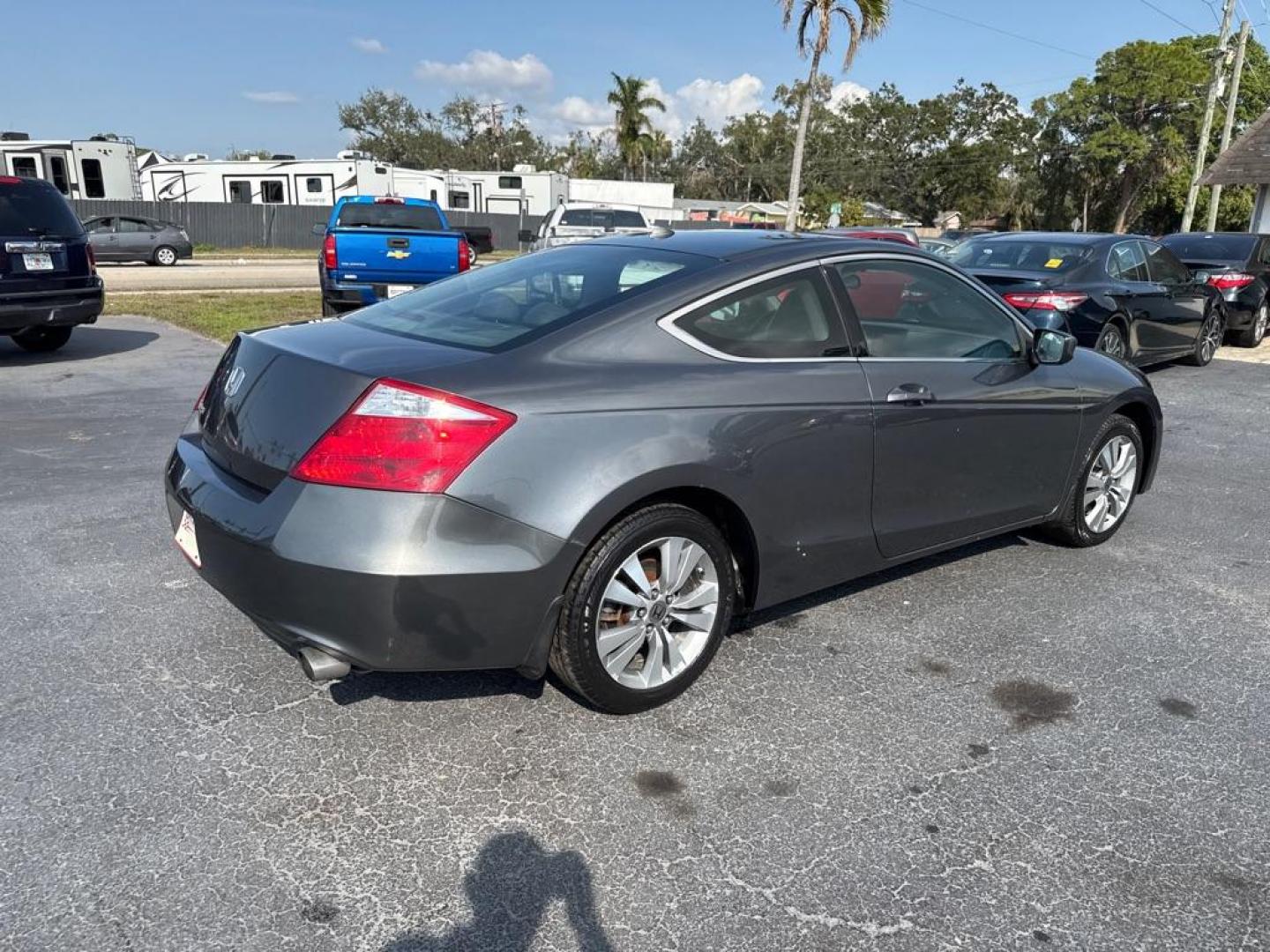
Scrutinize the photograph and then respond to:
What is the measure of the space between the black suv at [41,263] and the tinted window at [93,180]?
2263cm

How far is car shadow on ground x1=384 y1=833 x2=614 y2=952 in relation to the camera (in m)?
2.14

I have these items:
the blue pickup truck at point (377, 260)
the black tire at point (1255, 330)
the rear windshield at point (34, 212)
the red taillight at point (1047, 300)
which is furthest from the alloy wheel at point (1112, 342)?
the rear windshield at point (34, 212)

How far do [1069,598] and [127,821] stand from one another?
3.72 m

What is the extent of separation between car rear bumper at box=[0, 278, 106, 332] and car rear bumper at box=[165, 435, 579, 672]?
25.4 ft

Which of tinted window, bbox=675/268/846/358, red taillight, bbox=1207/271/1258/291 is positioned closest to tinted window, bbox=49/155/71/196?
red taillight, bbox=1207/271/1258/291

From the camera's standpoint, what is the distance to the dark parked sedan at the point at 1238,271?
1244 cm

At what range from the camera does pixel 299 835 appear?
248cm

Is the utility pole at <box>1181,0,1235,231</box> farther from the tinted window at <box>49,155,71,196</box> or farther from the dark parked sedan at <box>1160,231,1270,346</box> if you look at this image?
the tinted window at <box>49,155,71,196</box>

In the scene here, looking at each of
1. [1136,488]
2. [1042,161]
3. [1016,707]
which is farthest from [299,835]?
[1042,161]

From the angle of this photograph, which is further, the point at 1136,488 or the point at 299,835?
the point at 1136,488

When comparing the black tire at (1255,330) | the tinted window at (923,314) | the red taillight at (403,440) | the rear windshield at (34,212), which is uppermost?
the rear windshield at (34,212)

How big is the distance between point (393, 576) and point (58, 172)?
31.5 m

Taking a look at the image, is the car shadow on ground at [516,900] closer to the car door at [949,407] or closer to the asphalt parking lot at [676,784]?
the asphalt parking lot at [676,784]

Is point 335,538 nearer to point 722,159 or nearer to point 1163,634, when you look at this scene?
point 1163,634
